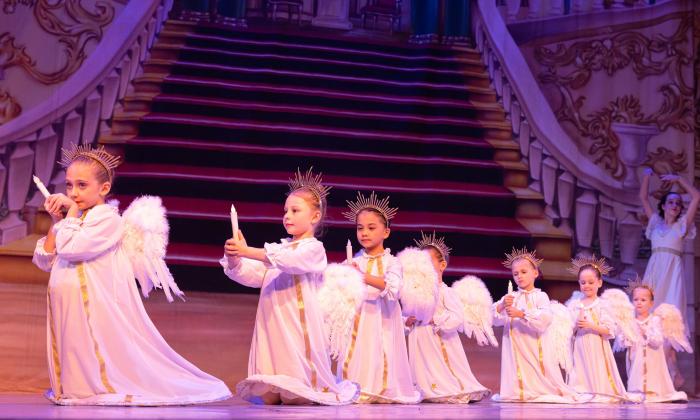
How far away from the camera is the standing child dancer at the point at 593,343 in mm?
6449

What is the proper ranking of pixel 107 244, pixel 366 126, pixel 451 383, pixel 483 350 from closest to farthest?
1. pixel 107 244
2. pixel 451 383
3. pixel 483 350
4. pixel 366 126

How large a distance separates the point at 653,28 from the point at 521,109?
1443 millimetres

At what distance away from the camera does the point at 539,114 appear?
841 cm

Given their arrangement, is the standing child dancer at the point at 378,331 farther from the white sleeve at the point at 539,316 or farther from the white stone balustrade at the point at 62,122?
the white stone balustrade at the point at 62,122

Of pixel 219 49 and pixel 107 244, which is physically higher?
pixel 219 49

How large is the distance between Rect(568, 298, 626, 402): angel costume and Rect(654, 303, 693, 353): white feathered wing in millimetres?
748

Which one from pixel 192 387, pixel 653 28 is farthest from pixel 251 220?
pixel 653 28

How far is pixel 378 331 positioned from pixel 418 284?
1.18ft

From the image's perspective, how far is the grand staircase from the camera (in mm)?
7430

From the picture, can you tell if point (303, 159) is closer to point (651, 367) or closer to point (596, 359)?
point (596, 359)

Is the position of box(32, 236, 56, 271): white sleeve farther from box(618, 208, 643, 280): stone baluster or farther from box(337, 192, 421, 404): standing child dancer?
box(618, 208, 643, 280): stone baluster

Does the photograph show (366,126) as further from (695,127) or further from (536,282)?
(695,127)

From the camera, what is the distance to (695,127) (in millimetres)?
8711

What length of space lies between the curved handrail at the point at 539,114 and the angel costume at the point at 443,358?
111 inches
